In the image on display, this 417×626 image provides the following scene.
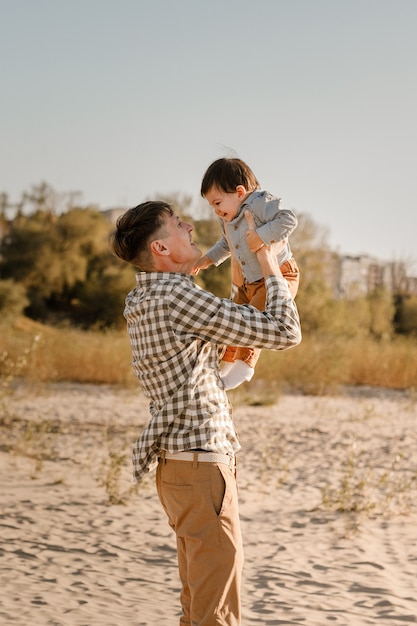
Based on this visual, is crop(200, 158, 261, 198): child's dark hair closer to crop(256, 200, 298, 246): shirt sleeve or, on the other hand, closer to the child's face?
the child's face

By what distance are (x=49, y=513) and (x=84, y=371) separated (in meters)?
10.4

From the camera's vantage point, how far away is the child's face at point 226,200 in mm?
3145

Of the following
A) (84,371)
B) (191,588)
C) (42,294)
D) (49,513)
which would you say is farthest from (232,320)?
(42,294)

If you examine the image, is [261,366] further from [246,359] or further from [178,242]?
[178,242]

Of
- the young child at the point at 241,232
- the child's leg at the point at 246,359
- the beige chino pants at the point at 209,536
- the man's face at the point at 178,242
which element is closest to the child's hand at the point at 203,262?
the young child at the point at 241,232

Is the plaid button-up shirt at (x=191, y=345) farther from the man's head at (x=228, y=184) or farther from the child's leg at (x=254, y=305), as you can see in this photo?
the man's head at (x=228, y=184)

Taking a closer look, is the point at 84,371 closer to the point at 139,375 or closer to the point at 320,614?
the point at 320,614

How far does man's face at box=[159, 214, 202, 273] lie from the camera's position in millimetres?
2641

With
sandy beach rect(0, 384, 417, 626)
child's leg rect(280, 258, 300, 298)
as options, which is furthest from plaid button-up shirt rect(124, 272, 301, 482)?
sandy beach rect(0, 384, 417, 626)

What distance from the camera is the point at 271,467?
973cm

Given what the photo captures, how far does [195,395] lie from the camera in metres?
2.53

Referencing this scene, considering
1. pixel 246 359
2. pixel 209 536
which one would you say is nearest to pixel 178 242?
pixel 246 359

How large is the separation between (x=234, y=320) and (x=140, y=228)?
1.40ft

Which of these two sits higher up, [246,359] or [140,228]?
[140,228]
